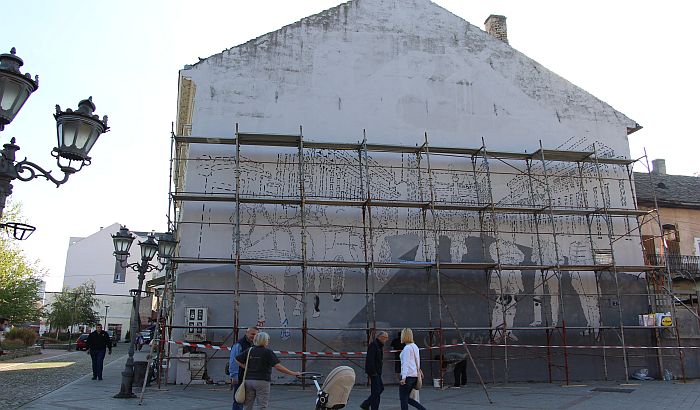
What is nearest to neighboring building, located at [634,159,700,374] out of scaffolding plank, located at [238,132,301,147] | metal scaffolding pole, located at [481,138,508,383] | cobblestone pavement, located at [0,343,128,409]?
metal scaffolding pole, located at [481,138,508,383]

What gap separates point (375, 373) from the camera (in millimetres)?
9578

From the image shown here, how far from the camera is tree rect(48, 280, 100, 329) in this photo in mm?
45844

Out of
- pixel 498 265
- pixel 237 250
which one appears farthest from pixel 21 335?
pixel 498 265

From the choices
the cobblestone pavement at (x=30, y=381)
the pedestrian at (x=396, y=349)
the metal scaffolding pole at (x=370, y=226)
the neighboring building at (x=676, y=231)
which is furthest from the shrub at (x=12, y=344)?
the neighboring building at (x=676, y=231)

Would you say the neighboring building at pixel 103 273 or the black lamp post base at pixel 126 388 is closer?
the black lamp post base at pixel 126 388

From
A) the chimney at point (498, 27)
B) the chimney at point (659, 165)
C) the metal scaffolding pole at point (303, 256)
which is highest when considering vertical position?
the chimney at point (498, 27)

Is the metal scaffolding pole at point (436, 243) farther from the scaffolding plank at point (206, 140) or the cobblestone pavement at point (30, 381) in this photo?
the cobblestone pavement at point (30, 381)

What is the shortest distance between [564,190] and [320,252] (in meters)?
7.69

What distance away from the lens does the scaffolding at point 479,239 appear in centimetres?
1485

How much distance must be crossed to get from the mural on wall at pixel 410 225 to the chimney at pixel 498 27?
18.3ft

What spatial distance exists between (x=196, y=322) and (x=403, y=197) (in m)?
6.45

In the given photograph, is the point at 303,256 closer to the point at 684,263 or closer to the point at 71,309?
the point at 684,263

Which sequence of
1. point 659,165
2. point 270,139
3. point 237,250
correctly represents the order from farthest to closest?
1. point 659,165
2. point 270,139
3. point 237,250

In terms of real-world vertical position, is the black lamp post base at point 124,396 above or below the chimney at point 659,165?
below
